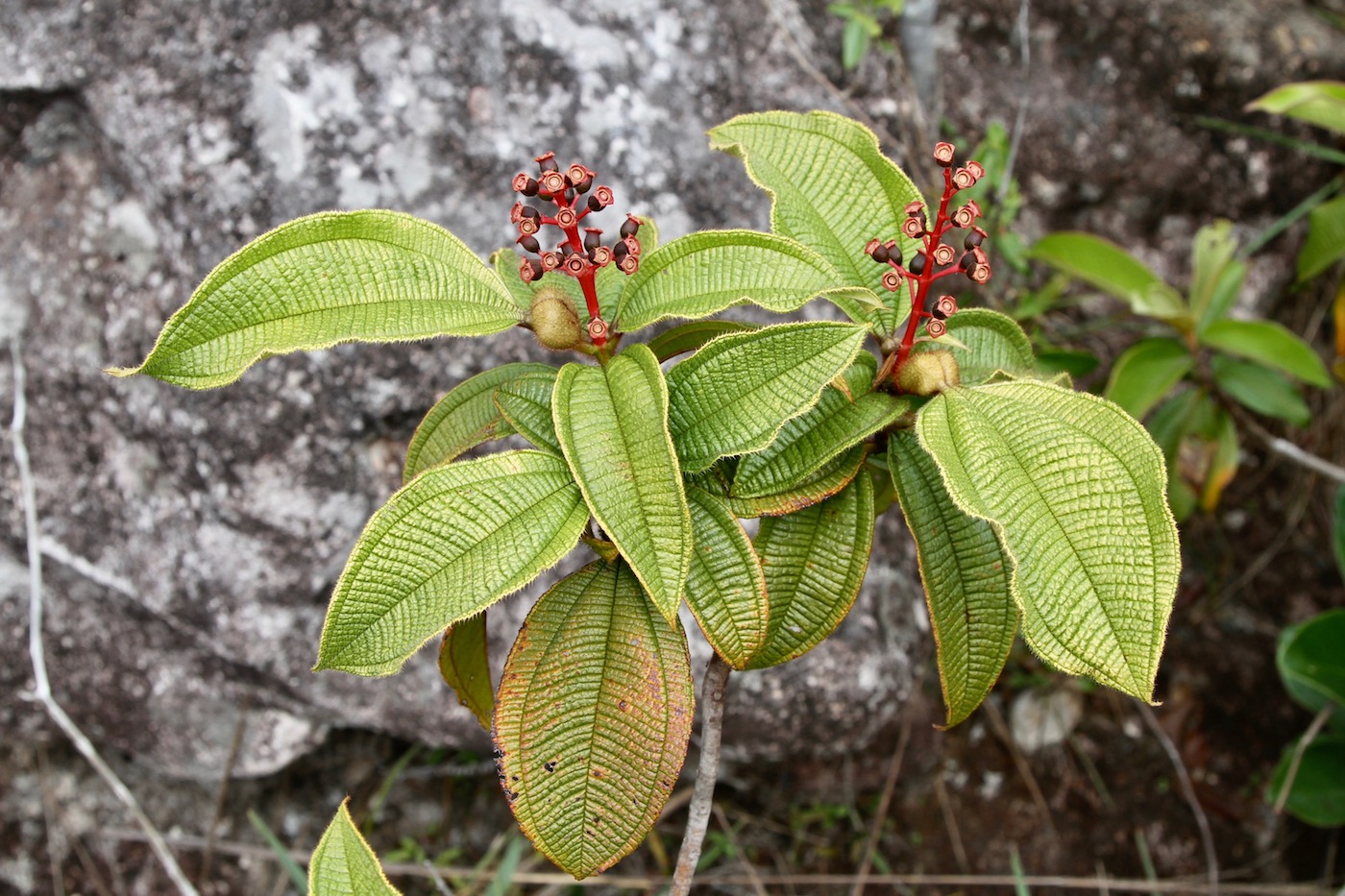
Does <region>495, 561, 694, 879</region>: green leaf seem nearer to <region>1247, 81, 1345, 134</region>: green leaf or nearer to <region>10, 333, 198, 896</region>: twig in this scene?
<region>10, 333, 198, 896</region>: twig

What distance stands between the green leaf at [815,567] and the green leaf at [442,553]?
24 cm

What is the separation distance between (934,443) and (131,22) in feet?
5.12

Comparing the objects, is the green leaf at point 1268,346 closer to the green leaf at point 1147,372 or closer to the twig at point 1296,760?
the green leaf at point 1147,372

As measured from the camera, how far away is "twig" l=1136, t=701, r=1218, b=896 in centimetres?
225

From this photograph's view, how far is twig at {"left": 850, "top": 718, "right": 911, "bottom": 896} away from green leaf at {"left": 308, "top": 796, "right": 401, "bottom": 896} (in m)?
1.30

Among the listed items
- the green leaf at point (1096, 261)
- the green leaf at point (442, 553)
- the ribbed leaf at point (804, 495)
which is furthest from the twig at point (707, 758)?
the green leaf at point (1096, 261)

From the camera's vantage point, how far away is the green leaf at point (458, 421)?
1.16 meters

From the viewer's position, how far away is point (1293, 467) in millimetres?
2502

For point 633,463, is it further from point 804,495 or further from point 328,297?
point 328,297

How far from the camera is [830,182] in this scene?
45.3 inches

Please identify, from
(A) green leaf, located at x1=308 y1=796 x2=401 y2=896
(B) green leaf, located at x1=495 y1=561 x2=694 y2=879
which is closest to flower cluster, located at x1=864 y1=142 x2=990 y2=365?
(B) green leaf, located at x1=495 y1=561 x2=694 y2=879

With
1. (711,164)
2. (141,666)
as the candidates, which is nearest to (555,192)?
(711,164)

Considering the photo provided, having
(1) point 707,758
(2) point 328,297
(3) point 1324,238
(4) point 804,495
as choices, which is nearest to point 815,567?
(4) point 804,495

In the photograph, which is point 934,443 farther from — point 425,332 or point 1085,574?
point 425,332
